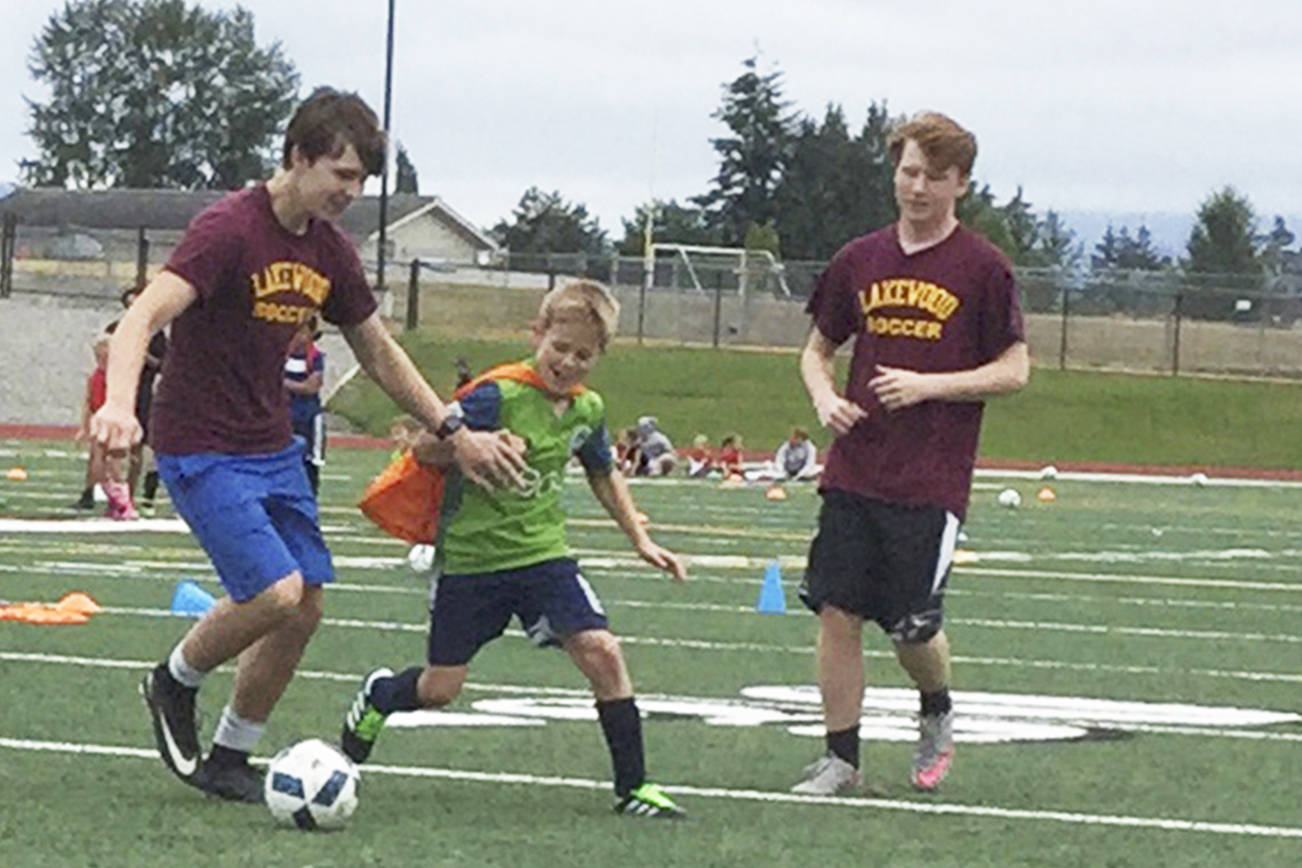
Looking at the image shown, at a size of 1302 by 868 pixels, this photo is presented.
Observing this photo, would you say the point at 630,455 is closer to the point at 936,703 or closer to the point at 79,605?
the point at 79,605

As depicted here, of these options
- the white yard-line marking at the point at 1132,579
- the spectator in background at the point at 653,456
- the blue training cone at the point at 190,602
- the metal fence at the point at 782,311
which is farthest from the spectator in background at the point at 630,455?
the blue training cone at the point at 190,602

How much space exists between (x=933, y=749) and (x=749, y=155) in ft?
340

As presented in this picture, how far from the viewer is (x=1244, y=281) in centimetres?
7900

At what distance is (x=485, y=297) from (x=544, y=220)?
5975 centimetres

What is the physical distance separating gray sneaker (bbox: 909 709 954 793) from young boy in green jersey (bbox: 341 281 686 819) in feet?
3.37

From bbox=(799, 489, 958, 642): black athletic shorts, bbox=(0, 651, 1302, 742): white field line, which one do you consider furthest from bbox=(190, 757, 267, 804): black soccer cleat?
bbox=(0, 651, 1302, 742): white field line

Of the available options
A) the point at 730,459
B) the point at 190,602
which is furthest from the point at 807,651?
the point at 730,459

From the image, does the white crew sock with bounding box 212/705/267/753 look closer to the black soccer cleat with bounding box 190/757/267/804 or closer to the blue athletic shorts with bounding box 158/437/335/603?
the black soccer cleat with bounding box 190/757/267/804

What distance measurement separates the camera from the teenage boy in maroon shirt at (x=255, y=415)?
848 cm

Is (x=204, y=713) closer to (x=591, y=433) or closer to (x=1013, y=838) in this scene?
(x=591, y=433)

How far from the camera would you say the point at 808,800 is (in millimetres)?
8992

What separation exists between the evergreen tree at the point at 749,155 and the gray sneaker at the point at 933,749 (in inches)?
3993

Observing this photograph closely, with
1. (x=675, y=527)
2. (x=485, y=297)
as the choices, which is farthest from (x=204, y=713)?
(x=485, y=297)

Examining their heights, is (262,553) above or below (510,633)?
above
